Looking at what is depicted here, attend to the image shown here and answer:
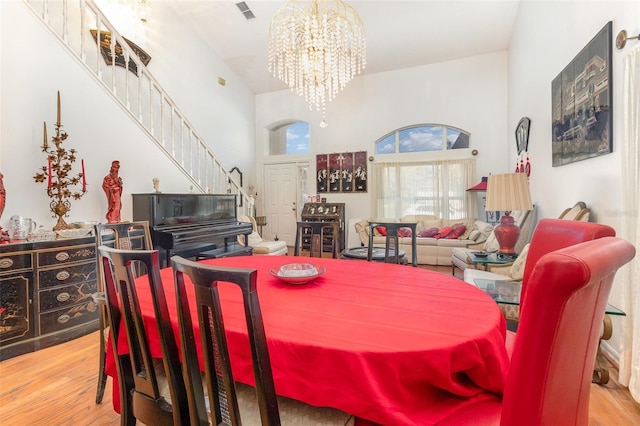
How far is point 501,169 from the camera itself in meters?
5.85

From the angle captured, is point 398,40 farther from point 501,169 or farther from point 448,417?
point 448,417

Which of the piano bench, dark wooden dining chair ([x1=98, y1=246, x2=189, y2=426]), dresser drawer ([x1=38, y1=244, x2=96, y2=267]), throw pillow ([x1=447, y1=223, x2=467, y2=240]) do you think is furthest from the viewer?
throw pillow ([x1=447, y1=223, x2=467, y2=240])

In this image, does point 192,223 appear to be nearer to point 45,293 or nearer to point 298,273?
point 45,293

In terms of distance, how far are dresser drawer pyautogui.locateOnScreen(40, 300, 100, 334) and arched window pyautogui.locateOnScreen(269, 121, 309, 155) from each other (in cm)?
543

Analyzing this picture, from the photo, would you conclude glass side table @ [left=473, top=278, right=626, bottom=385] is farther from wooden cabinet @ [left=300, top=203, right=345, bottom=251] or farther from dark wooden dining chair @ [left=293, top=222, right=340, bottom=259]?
wooden cabinet @ [left=300, top=203, right=345, bottom=251]

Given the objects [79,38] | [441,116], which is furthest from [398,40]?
[79,38]

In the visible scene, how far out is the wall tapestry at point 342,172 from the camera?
673cm

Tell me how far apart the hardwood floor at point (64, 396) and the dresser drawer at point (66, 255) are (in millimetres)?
701

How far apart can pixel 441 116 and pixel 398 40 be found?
5.55ft

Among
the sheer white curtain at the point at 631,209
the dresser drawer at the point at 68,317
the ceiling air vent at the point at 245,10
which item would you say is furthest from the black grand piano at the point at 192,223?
the sheer white curtain at the point at 631,209

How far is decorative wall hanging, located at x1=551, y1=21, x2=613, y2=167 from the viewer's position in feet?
7.12

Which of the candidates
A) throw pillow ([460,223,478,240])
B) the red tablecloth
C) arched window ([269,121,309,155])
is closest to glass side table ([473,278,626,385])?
the red tablecloth

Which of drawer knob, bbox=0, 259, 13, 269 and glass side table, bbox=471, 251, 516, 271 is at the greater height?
drawer knob, bbox=0, 259, 13, 269

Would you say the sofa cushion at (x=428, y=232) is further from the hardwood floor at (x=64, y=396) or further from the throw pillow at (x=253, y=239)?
the hardwood floor at (x=64, y=396)
